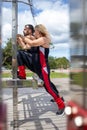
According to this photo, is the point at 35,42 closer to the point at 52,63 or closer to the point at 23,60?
the point at 23,60

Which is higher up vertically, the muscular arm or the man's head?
the man's head

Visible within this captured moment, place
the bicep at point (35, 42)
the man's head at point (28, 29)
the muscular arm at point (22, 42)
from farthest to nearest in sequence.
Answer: the man's head at point (28, 29)
the bicep at point (35, 42)
the muscular arm at point (22, 42)

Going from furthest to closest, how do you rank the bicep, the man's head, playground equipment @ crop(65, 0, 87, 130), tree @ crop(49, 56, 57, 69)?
tree @ crop(49, 56, 57, 69), the man's head, the bicep, playground equipment @ crop(65, 0, 87, 130)

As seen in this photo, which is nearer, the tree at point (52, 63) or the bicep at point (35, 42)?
the bicep at point (35, 42)

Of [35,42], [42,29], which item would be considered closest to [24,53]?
[35,42]

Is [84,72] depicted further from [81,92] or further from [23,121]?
[23,121]

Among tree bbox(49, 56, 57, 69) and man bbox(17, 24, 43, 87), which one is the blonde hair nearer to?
man bbox(17, 24, 43, 87)

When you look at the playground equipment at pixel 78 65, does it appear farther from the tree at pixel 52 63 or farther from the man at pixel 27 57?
the tree at pixel 52 63

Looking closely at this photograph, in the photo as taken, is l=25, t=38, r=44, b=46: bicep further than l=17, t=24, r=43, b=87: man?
No

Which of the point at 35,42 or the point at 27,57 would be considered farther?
the point at 27,57

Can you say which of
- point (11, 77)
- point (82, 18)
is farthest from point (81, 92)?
Result: point (11, 77)

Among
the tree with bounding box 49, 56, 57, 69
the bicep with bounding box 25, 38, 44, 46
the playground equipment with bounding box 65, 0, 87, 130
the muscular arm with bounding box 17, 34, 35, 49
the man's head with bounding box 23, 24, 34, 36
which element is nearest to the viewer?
the playground equipment with bounding box 65, 0, 87, 130

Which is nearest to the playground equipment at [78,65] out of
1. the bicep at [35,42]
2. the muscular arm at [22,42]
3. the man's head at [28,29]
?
the muscular arm at [22,42]

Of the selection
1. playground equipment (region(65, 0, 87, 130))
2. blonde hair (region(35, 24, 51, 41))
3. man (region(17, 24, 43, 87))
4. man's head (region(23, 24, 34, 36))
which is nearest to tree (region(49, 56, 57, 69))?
man (region(17, 24, 43, 87))
